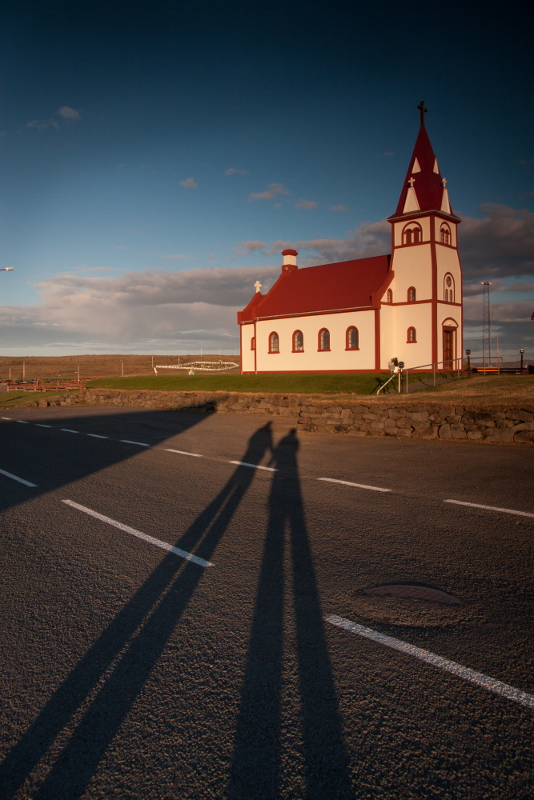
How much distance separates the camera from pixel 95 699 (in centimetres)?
297

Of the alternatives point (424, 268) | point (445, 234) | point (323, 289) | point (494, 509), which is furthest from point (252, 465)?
point (323, 289)

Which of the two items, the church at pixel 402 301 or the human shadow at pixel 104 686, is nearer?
the human shadow at pixel 104 686

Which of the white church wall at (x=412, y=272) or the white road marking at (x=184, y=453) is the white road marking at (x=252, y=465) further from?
the white church wall at (x=412, y=272)

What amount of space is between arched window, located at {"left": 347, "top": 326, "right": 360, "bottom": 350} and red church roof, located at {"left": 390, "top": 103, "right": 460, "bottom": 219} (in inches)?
386

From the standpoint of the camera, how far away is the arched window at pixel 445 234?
41.8 metres

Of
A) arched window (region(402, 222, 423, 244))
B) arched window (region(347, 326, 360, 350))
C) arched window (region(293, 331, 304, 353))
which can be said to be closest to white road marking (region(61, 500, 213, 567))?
arched window (region(347, 326, 360, 350))

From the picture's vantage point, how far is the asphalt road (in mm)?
2486

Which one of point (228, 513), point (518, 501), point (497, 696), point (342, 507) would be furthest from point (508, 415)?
point (497, 696)

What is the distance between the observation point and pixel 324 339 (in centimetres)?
4484

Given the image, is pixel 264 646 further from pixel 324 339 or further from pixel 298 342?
pixel 298 342

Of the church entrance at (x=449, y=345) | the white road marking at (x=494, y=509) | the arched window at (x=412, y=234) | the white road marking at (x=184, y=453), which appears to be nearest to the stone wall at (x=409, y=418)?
the white road marking at (x=184, y=453)

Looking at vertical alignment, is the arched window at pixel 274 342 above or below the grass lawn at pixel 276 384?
above

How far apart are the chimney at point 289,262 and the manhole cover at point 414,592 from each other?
50078mm

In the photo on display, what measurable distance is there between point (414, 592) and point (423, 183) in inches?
1724
